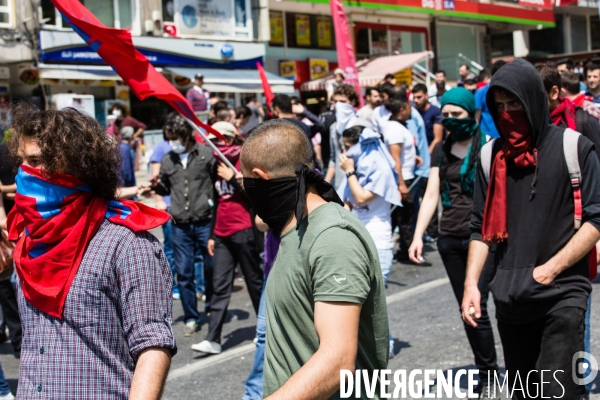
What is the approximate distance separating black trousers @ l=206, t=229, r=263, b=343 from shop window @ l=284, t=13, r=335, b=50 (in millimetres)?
20346

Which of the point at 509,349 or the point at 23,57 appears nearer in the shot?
the point at 509,349

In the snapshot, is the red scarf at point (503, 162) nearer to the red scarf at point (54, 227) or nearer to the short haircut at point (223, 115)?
the red scarf at point (54, 227)

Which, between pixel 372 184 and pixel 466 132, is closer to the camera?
pixel 466 132

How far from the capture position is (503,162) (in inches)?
139

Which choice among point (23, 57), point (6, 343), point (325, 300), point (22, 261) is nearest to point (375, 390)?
point (325, 300)

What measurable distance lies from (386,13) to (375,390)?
2839cm

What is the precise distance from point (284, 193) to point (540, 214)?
1.43m

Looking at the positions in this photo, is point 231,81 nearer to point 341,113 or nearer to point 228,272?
point 341,113

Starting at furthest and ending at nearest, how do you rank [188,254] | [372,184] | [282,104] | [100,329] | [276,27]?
[276,27], [282,104], [188,254], [372,184], [100,329]

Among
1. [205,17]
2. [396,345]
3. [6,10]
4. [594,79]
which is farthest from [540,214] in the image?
[205,17]

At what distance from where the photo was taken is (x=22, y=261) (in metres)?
2.60

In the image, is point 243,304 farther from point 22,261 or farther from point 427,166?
point 22,261

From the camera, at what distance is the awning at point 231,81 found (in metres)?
22.2

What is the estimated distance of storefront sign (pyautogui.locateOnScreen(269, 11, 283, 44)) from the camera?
2611 centimetres
